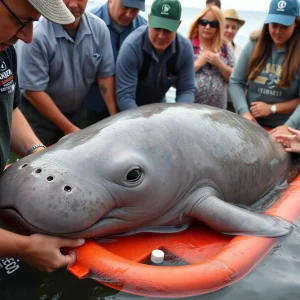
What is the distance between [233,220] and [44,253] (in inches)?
62.5

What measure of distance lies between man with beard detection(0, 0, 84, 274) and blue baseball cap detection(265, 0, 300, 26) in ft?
12.8

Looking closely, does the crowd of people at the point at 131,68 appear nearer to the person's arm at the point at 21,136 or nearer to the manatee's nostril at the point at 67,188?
the person's arm at the point at 21,136

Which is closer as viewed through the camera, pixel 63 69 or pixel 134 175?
pixel 134 175

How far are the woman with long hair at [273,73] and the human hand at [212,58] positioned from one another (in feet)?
1.97

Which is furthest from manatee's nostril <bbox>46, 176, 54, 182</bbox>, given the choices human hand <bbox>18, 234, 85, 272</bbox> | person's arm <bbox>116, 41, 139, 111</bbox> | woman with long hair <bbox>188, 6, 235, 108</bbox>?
woman with long hair <bbox>188, 6, 235, 108</bbox>

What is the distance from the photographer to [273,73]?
6.40m

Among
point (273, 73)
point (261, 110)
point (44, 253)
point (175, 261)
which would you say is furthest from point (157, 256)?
point (273, 73)

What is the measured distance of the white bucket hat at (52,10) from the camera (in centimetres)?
269

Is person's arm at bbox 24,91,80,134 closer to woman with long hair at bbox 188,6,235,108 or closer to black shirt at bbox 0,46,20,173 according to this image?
black shirt at bbox 0,46,20,173

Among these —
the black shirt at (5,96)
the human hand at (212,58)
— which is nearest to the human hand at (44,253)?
the black shirt at (5,96)

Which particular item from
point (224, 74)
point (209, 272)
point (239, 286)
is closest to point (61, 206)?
point (209, 272)

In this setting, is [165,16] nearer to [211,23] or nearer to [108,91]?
[108,91]

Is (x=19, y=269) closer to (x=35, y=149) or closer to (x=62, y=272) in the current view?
(x=62, y=272)

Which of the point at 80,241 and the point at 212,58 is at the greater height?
the point at 212,58
